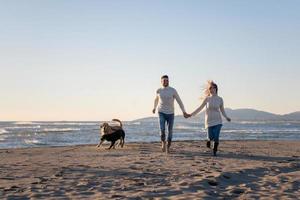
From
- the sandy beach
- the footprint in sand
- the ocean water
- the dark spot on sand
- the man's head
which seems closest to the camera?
the sandy beach

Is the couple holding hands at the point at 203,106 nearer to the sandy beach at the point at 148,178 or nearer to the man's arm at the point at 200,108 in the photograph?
the man's arm at the point at 200,108

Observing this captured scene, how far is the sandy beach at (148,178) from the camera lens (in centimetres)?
698

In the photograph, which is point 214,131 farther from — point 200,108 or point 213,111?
point 200,108

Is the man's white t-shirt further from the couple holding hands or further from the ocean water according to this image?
the ocean water

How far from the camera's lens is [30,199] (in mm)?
6512

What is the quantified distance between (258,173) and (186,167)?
55.6 inches

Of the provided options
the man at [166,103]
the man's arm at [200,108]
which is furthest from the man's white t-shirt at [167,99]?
the man's arm at [200,108]

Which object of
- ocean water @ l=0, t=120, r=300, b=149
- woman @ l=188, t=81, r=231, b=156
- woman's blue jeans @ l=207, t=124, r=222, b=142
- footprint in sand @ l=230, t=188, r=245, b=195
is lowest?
footprint in sand @ l=230, t=188, r=245, b=195

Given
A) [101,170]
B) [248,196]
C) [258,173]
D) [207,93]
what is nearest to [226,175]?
[258,173]

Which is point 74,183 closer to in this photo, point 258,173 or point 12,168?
point 12,168

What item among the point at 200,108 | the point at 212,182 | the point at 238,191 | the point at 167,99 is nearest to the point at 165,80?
the point at 167,99

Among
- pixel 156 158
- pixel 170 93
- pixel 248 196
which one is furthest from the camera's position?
pixel 170 93

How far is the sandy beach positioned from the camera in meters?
6.98

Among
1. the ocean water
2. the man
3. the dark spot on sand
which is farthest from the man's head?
the ocean water
